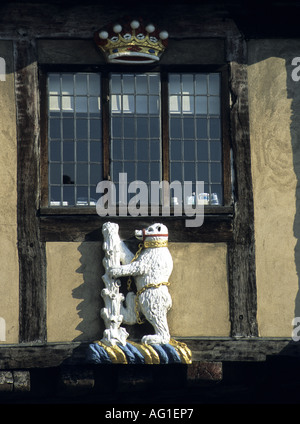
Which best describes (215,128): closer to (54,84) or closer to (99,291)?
(54,84)

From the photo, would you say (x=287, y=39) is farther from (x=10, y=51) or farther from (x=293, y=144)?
(x=10, y=51)

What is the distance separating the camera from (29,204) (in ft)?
51.6

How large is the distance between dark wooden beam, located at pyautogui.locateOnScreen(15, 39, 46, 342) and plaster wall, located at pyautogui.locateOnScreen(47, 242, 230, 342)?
0.14m

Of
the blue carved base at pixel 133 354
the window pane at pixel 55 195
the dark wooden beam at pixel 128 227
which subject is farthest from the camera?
the window pane at pixel 55 195

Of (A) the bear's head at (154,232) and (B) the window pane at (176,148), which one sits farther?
(B) the window pane at (176,148)

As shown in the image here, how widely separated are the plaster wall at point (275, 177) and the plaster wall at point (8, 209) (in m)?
3.09

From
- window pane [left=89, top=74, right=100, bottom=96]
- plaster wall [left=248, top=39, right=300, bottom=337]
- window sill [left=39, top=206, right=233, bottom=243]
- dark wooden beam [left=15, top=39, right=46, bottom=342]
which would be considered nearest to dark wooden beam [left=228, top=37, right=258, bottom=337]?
plaster wall [left=248, top=39, right=300, bottom=337]

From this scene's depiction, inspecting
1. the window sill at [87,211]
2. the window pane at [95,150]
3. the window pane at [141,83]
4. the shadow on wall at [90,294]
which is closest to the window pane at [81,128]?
the window pane at [95,150]

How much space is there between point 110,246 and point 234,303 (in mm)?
1751

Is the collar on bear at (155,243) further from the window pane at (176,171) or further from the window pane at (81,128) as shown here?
the window pane at (81,128)

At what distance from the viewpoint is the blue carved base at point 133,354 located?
607 inches

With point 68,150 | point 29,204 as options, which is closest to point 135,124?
point 68,150

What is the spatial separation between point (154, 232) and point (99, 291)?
1.03 meters

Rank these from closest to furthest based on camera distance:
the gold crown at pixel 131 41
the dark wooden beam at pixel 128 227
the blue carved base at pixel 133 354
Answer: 1. the blue carved base at pixel 133 354
2. the dark wooden beam at pixel 128 227
3. the gold crown at pixel 131 41
